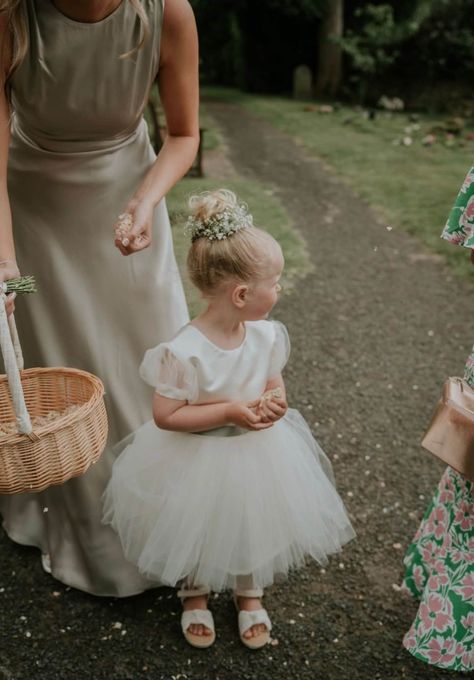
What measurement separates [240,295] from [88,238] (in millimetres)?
650

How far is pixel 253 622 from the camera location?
261 cm

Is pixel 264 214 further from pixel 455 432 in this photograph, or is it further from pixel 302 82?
pixel 302 82

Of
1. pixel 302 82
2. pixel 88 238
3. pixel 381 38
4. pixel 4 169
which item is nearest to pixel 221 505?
pixel 88 238

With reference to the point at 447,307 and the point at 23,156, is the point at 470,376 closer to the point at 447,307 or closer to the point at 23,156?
the point at 23,156

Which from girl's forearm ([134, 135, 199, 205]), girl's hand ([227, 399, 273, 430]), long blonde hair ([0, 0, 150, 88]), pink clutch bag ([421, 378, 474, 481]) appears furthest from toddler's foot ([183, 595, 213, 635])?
long blonde hair ([0, 0, 150, 88])

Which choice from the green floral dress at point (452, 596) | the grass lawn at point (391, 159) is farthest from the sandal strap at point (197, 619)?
the grass lawn at point (391, 159)

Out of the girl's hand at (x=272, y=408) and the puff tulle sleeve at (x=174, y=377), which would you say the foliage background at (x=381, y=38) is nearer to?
the puff tulle sleeve at (x=174, y=377)

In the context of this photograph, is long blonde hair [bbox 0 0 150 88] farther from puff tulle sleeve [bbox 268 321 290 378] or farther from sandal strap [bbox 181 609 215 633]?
sandal strap [bbox 181 609 215 633]

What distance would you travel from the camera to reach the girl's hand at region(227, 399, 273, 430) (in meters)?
2.13

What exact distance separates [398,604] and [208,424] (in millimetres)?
1229

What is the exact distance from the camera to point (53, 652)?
256 cm

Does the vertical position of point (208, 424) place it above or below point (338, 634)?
above

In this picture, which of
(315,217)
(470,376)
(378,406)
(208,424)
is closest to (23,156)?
(208,424)

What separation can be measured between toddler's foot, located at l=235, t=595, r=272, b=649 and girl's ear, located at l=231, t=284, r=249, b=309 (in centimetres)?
117
